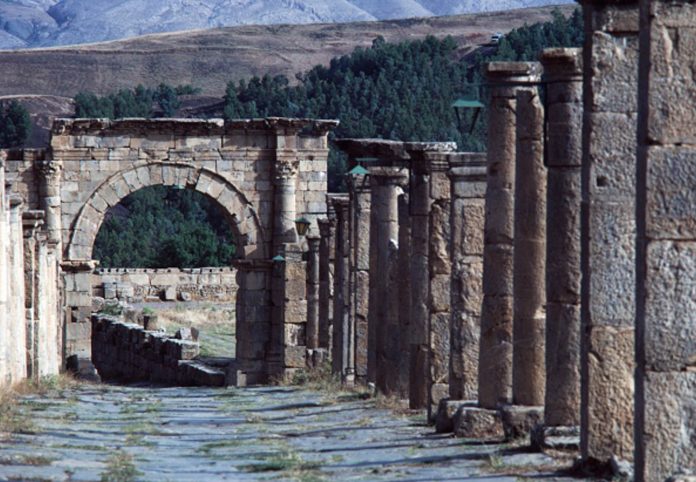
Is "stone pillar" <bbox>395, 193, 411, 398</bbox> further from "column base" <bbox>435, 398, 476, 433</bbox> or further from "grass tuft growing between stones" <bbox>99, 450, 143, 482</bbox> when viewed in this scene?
"grass tuft growing between stones" <bbox>99, 450, 143, 482</bbox>

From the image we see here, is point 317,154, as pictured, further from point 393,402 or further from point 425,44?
point 425,44

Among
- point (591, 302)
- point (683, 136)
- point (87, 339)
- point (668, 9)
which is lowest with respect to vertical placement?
point (87, 339)

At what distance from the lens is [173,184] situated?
3372 centimetres

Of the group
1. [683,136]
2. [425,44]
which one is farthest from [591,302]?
[425,44]

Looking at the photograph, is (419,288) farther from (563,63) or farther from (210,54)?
(210,54)

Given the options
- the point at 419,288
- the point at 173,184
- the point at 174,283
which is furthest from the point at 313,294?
the point at 174,283

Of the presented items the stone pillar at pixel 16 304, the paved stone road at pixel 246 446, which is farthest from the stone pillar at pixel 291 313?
the paved stone road at pixel 246 446

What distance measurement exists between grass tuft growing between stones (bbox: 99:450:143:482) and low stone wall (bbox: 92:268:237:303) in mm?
41650

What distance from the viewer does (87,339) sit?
34.1m

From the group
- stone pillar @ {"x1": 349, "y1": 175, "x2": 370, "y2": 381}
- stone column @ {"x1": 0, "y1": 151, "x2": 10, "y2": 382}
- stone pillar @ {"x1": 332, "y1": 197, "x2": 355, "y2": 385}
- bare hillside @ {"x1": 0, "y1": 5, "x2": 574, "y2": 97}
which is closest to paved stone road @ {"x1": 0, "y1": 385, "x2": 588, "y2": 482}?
stone column @ {"x1": 0, "y1": 151, "x2": 10, "y2": 382}

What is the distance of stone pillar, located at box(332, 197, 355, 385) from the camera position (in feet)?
86.8

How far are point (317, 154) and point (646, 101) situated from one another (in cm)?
2427

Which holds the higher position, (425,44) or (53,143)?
(425,44)

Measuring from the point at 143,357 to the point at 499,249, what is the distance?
75.1ft
